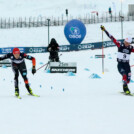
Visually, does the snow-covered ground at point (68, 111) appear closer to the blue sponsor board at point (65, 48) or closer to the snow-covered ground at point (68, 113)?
the snow-covered ground at point (68, 113)

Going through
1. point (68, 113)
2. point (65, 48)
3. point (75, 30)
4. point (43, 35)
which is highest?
point (43, 35)

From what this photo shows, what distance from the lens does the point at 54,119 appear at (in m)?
5.55

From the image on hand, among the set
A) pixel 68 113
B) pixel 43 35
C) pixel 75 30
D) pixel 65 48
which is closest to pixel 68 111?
pixel 68 113

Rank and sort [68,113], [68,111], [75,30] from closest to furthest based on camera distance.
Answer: [68,113]
[68,111]
[75,30]

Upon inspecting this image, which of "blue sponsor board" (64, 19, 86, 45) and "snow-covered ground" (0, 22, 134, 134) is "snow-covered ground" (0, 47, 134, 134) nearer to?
"snow-covered ground" (0, 22, 134, 134)

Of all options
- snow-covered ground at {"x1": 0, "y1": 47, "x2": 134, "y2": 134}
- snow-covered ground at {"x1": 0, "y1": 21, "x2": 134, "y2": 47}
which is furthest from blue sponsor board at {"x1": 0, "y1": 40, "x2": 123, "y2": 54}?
snow-covered ground at {"x1": 0, "y1": 47, "x2": 134, "y2": 134}

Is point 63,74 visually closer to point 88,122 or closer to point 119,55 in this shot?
point 119,55

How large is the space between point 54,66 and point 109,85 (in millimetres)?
4708

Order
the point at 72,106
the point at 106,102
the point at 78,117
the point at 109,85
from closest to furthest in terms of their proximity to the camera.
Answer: the point at 78,117, the point at 72,106, the point at 106,102, the point at 109,85

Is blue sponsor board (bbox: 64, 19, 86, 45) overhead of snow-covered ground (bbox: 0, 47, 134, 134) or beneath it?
overhead

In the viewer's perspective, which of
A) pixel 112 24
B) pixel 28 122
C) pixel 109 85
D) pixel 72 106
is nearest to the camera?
pixel 28 122

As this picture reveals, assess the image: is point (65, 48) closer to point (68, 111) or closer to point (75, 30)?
point (75, 30)

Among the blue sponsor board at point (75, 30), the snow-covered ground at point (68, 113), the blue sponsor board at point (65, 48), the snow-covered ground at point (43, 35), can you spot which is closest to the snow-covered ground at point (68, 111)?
the snow-covered ground at point (68, 113)

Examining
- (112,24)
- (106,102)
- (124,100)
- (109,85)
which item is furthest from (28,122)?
(112,24)
